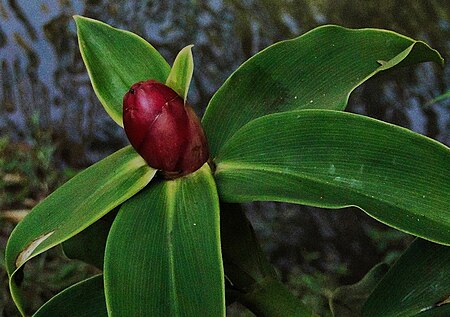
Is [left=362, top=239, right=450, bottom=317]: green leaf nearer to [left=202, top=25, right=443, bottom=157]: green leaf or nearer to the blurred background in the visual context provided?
[left=202, top=25, right=443, bottom=157]: green leaf

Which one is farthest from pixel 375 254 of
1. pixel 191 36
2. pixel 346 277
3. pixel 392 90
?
pixel 191 36

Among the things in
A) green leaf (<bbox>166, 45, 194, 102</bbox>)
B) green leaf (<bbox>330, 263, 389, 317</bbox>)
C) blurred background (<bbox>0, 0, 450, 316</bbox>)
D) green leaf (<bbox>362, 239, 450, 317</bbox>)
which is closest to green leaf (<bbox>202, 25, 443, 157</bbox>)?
green leaf (<bbox>166, 45, 194, 102</bbox>)

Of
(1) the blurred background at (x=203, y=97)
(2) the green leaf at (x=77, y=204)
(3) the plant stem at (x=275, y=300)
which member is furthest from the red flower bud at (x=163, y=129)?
(1) the blurred background at (x=203, y=97)

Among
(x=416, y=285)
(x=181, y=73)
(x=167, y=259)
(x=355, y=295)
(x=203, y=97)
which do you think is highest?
(x=181, y=73)

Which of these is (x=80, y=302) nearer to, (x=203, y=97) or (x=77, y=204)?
(x=77, y=204)

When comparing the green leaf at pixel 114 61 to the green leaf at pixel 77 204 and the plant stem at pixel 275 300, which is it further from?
the plant stem at pixel 275 300

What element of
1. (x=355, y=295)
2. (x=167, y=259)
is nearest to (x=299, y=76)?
(x=167, y=259)
